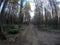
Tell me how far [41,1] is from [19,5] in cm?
63

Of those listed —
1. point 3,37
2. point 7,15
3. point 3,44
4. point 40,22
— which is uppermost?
point 7,15

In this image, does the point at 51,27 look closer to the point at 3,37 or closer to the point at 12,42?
the point at 12,42

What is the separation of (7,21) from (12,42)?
57 cm

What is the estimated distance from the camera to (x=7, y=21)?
2.22 meters

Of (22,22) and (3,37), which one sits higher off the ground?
(22,22)

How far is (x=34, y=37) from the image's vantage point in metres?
2.22

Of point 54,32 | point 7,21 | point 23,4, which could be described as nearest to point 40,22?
point 54,32

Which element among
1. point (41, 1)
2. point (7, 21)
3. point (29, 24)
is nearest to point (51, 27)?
point (29, 24)

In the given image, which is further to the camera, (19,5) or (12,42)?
(19,5)

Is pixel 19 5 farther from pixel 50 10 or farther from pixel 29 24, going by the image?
pixel 50 10

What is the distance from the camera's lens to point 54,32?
228 centimetres

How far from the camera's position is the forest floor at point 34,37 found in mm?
2143

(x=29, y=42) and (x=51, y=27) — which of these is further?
(x=51, y=27)

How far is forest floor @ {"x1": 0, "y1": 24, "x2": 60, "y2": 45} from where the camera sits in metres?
2.14
